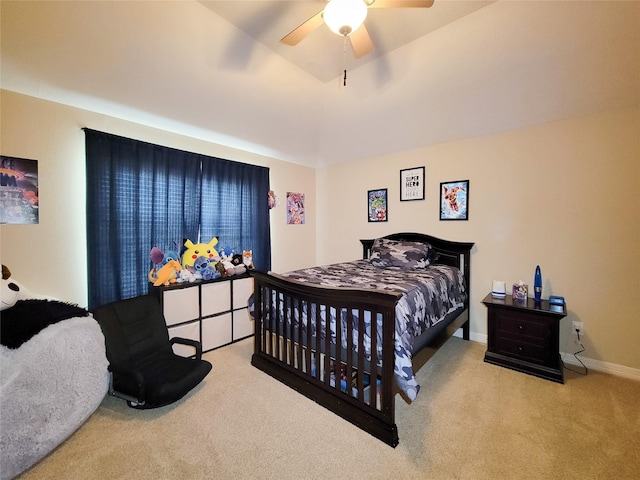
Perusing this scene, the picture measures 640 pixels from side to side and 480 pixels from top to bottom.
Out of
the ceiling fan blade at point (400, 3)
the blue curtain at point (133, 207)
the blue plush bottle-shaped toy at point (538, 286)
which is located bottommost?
the blue plush bottle-shaped toy at point (538, 286)

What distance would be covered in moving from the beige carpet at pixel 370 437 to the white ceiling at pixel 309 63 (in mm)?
2540

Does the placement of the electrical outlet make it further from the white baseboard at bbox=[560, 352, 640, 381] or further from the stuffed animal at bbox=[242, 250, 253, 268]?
the stuffed animal at bbox=[242, 250, 253, 268]

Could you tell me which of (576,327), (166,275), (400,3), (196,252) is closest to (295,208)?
(196,252)

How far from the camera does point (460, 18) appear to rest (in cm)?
205

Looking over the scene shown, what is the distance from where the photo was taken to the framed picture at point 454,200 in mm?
3194

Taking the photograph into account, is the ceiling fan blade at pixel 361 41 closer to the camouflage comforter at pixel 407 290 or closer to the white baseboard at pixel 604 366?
the camouflage comforter at pixel 407 290

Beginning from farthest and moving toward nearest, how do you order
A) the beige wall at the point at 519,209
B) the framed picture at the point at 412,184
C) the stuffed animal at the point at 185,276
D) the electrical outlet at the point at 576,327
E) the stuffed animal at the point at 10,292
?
the framed picture at the point at 412,184, the stuffed animal at the point at 185,276, the electrical outlet at the point at 576,327, the beige wall at the point at 519,209, the stuffed animal at the point at 10,292

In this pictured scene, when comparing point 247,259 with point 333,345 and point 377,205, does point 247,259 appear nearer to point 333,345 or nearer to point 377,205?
point 333,345

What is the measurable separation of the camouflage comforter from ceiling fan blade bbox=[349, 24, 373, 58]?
169 cm

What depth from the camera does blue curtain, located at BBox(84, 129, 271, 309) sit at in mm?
2383

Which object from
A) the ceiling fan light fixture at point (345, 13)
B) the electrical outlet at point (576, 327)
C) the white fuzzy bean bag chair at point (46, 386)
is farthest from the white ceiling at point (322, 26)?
the electrical outlet at point (576, 327)

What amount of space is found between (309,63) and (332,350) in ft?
8.66

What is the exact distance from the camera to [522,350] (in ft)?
8.14

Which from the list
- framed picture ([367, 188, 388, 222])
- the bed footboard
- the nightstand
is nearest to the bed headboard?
framed picture ([367, 188, 388, 222])
